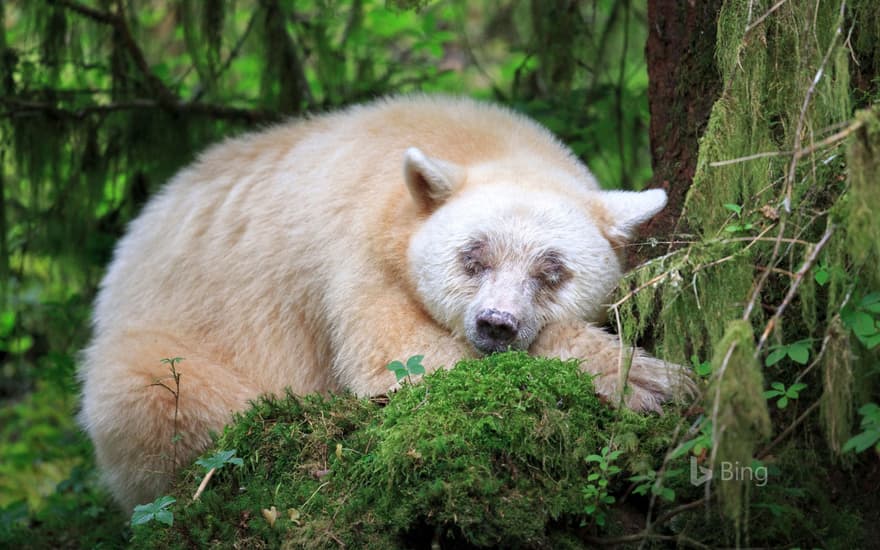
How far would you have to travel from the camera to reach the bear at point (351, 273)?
439 centimetres

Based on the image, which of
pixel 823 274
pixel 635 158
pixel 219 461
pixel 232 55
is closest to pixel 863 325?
pixel 823 274

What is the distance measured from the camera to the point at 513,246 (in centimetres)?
437

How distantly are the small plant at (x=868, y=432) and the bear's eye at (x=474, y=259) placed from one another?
6.49ft

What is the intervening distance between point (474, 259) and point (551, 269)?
1.26ft

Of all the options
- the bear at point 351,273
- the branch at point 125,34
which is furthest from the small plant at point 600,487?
the branch at point 125,34

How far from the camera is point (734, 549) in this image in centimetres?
303

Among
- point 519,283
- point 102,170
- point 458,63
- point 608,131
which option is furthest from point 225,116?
point 458,63

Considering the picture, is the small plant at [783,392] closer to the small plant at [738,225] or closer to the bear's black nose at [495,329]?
the small plant at [738,225]

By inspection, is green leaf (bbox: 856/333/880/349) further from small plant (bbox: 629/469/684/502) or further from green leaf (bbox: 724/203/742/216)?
small plant (bbox: 629/469/684/502)

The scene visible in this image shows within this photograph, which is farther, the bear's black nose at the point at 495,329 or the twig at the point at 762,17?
the bear's black nose at the point at 495,329

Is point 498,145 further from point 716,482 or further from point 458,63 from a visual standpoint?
point 458,63

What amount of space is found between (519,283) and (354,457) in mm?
1274

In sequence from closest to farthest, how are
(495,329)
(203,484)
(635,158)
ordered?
(203,484) → (495,329) → (635,158)

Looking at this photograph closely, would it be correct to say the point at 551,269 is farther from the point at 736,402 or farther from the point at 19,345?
the point at 19,345
